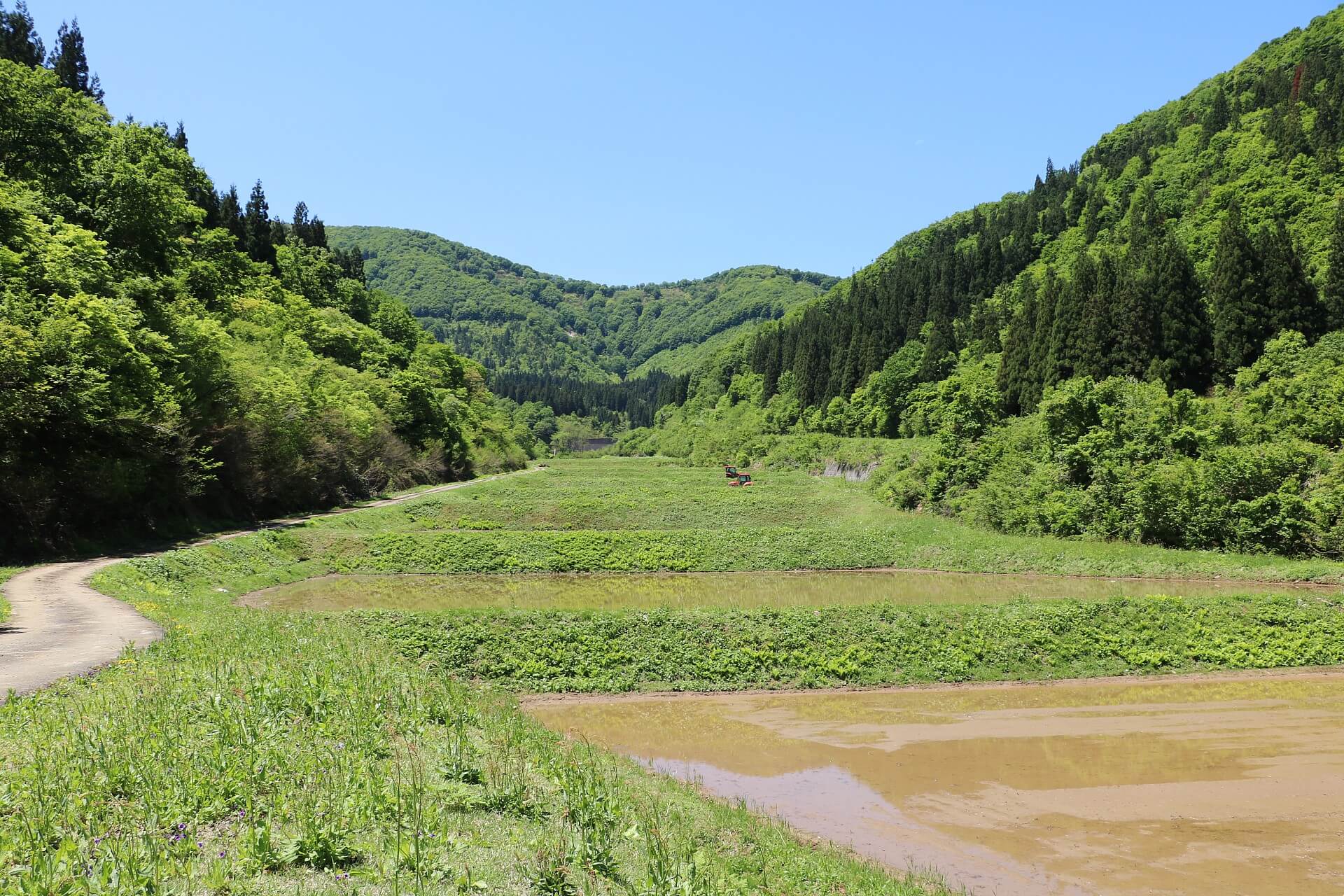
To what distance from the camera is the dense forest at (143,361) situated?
29797 millimetres

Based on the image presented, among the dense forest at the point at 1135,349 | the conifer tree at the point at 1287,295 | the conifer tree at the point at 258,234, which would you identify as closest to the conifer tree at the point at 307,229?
the conifer tree at the point at 258,234

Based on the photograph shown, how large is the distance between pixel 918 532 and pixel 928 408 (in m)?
44.8

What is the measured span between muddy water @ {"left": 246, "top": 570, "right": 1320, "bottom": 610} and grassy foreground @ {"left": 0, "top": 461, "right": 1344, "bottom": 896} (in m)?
5.26

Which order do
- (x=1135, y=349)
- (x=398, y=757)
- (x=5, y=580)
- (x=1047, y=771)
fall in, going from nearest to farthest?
(x=398, y=757) < (x=1047, y=771) < (x=5, y=580) < (x=1135, y=349)

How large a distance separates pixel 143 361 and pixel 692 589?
25.1 m

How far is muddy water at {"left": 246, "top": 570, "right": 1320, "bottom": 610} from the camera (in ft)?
97.3

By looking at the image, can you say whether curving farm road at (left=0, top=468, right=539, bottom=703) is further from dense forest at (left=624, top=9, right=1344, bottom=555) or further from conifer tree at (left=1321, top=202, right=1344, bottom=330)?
conifer tree at (left=1321, top=202, right=1344, bottom=330)

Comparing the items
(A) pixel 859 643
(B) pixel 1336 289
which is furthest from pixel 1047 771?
(B) pixel 1336 289

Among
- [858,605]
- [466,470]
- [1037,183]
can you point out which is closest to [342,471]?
[466,470]

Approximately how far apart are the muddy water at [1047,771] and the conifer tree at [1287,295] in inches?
1860

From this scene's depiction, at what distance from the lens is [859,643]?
72.5 feet

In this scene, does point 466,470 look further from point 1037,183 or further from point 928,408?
point 1037,183

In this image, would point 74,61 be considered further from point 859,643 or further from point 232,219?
point 859,643

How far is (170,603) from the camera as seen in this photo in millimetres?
23250
